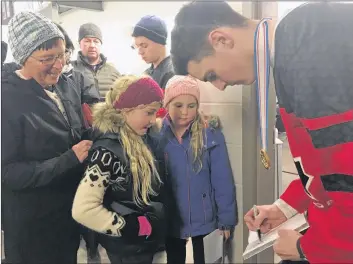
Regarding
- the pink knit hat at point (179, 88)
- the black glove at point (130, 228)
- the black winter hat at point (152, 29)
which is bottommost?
the black glove at point (130, 228)

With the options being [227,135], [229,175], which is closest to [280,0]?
[227,135]

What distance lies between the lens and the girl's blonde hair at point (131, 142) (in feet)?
3.94

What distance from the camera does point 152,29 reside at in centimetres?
121

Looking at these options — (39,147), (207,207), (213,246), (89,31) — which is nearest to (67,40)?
(89,31)

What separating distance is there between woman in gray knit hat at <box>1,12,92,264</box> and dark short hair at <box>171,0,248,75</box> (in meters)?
0.35

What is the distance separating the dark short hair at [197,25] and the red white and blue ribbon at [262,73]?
0.06m

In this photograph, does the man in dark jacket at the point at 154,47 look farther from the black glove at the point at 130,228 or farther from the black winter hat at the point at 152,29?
the black glove at the point at 130,228

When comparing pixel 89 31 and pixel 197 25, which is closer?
pixel 197 25

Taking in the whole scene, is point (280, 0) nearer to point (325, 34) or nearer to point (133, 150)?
point (325, 34)

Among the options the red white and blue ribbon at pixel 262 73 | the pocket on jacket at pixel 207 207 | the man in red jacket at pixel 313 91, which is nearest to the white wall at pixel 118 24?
the man in red jacket at pixel 313 91

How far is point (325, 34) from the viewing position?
90 centimetres

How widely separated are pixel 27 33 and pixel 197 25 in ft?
1.67

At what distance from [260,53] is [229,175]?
16.9 inches

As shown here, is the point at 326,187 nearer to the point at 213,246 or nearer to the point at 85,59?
the point at 213,246
